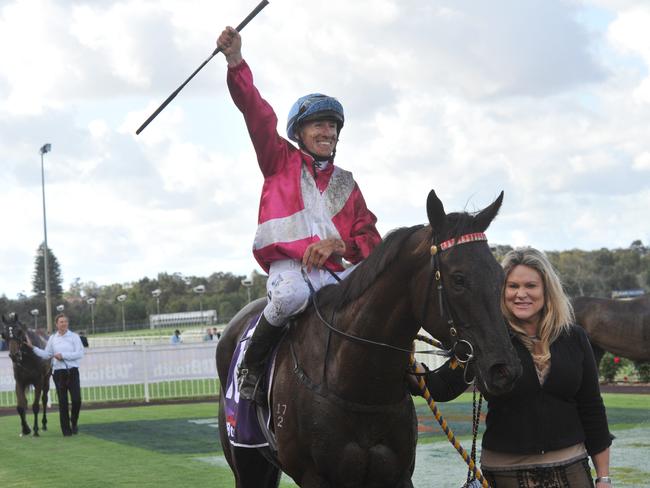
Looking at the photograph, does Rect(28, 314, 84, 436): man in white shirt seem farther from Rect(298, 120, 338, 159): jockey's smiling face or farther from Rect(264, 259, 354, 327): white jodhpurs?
Rect(264, 259, 354, 327): white jodhpurs

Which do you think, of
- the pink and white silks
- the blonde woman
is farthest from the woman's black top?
the pink and white silks

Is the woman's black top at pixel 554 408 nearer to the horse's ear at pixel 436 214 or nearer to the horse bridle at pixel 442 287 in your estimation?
the horse bridle at pixel 442 287

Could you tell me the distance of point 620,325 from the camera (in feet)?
39.1

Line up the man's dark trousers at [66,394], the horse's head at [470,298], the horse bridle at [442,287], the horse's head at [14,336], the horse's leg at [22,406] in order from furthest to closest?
the horse's head at [14,336], the horse's leg at [22,406], the man's dark trousers at [66,394], the horse bridle at [442,287], the horse's head at [470,298]

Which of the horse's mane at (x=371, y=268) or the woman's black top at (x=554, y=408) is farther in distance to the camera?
the horse's mane at (x=371, y=268)

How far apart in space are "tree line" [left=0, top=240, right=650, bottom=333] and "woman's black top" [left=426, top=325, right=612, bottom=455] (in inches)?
1716

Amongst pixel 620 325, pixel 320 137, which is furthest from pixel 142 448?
pixel 320 137

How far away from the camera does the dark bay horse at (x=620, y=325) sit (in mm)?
11828

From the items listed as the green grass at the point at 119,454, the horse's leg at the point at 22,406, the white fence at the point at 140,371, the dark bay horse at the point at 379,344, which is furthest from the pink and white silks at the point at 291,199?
the white fence at the point at 140,371

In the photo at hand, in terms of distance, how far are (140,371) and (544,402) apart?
611 inches

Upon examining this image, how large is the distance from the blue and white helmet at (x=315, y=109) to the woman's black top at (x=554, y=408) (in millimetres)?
1384

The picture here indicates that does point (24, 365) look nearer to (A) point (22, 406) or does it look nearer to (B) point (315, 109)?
(A) point (22, 406)

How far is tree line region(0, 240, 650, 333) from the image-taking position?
185 ft

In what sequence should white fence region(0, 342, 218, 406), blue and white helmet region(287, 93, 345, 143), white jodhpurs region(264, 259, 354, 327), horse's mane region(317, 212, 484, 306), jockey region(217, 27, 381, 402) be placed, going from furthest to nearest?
white fence region(0, 342, 218, 406) < blue and white helmet region(287, 93, 345, 143) < jockey region(217, 27, 381, 402) < white jodhpurs region(264, 259, 354, 327) < horse's mane region(317, 212, 484, 306)
